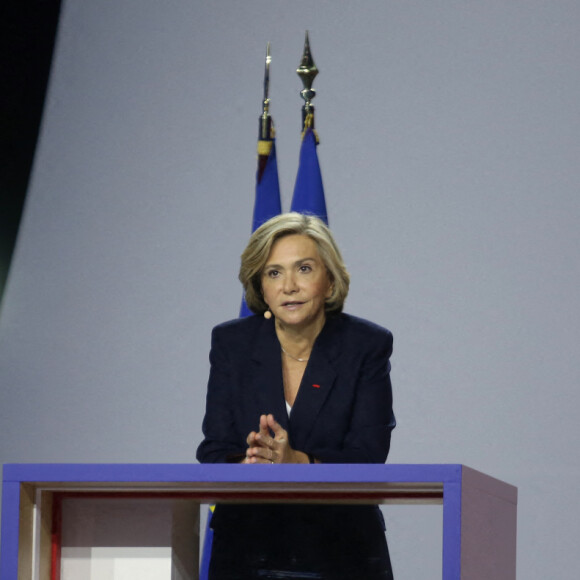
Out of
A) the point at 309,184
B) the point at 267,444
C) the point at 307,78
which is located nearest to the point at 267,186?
the point at 309,184

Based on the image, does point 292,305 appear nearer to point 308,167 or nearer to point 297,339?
point 297,339

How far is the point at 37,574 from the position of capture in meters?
1.28

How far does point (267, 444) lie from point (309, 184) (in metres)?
1.68

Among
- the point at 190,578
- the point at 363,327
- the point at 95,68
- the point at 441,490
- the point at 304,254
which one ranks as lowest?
the point at 190,578

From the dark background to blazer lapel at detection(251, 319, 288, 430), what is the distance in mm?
2328

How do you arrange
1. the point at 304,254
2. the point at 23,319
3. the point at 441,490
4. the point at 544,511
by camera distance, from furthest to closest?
the point at 23,319, the point at 544,511, the point at 304,254, the point at 441,490

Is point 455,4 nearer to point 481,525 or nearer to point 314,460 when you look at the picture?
point 314,460

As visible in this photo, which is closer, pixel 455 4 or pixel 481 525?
pixel 481 525

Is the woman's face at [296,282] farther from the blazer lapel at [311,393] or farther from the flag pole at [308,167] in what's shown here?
the flag pole at [308,167]

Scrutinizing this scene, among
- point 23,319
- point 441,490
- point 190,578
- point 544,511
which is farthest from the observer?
point 23,319

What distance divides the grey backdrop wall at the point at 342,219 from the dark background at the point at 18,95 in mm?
52

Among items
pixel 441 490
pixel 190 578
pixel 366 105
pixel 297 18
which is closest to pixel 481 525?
pixel 441 490

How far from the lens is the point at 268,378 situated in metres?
1.88

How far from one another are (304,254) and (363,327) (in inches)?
7.1
